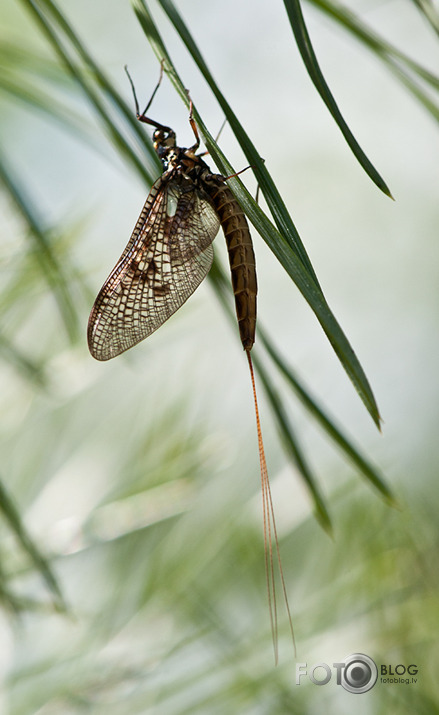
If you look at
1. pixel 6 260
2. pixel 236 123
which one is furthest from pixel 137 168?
pixel 6 260

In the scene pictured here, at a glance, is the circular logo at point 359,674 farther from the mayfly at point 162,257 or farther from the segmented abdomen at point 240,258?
the segmented abdomen at point 240,258

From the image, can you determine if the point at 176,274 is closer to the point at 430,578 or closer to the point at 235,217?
the point at 235,217

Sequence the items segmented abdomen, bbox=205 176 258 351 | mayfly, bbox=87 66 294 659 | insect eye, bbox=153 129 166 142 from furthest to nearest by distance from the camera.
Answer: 1. insect eye, bbox=153 129 166 142
2. mayfly, bbox=87 66 294 659
3. segmented abdomen, bbox=205 176 258 351

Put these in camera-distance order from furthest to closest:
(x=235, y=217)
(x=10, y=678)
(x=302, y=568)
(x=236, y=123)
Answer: (x=302, y=568), (x=10, y=678), (x=235, y=217), (x=236, y=123)

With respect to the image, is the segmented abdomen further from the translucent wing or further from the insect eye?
the insect eye

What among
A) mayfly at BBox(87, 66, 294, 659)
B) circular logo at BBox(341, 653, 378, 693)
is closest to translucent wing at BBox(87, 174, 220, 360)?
mayfly at BBox(87, 66, 294, 659)
